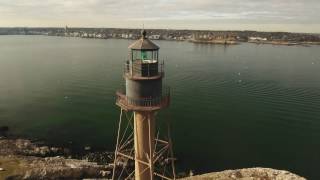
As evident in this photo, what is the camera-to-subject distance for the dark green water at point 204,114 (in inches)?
1706

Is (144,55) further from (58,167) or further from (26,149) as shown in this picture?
(26,149)

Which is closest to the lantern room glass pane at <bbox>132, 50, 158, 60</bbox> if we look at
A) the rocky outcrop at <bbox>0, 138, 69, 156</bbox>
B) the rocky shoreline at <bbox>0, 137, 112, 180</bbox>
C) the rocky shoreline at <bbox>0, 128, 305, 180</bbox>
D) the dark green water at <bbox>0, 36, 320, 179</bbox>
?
the rocky shoreline at <bbox>0, 128, 305, 180</bbox>

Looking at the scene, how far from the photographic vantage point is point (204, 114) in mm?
58219

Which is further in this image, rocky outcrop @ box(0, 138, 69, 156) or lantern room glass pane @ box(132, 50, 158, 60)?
rocky outcrop @ box(0, 138, 69, 156)

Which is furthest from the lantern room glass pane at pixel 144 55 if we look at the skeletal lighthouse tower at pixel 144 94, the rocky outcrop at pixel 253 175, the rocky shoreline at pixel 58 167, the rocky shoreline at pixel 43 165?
the rocky shoreline at pixel 43 165

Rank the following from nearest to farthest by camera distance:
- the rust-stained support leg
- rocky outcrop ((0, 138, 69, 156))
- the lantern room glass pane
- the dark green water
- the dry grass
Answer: the lantern room glass pane < the rust-stained support leg < the dry grass < rocky outcrop ((0, 138, 69, 156)) < the dark green water

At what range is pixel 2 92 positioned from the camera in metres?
75.2

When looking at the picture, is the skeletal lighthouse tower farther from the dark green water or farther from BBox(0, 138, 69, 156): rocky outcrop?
BBox(0, 138, 69, 156): rocky outcrop

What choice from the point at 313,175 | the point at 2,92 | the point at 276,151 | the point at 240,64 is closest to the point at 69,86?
the point at 2,92

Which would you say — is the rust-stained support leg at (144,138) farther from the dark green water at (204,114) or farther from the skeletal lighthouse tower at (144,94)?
the dark green water at (204,114)

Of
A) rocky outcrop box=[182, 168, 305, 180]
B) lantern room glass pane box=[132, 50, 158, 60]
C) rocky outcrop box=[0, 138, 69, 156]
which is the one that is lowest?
rocky outcrop box=[0, 138, 69, 156]

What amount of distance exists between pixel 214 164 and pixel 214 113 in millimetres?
19811

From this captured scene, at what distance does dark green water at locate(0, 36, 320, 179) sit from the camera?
142 feet

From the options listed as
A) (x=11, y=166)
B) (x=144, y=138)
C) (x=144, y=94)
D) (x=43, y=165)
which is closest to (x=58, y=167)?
(x=43, y=165)
